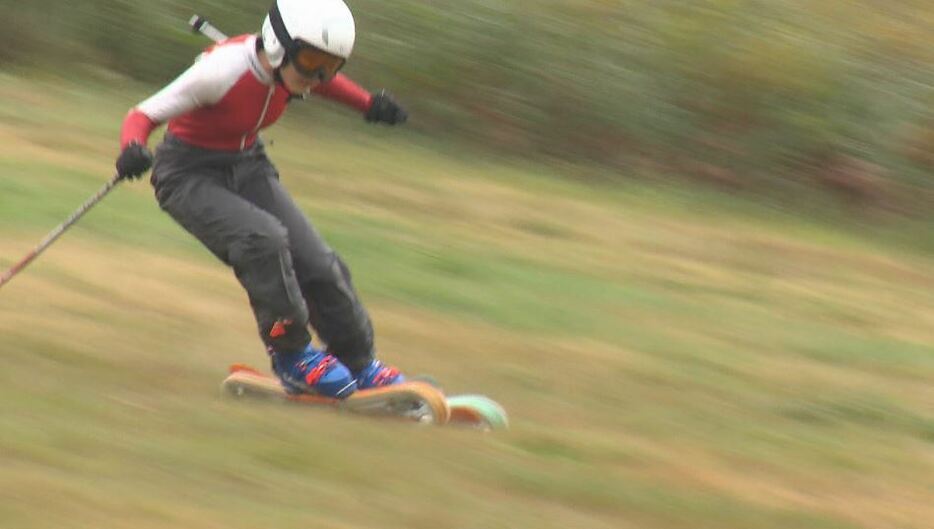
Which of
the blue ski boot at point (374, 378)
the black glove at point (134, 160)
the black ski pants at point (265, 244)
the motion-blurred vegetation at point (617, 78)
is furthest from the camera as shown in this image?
the motion-blurred vegetation at point (617, 78)

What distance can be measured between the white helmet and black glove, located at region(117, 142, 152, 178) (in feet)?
2.08

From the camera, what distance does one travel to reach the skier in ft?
21.3

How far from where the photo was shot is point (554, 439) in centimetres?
683

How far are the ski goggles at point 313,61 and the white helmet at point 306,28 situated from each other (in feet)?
0.06

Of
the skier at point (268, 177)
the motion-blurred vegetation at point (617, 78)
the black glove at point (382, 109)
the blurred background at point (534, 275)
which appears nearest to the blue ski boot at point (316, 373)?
the skier at point (268, 177)

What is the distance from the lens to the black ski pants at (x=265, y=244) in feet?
21.7

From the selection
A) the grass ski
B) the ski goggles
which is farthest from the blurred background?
the ski goggles

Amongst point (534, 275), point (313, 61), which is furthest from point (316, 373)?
point (534, 275)

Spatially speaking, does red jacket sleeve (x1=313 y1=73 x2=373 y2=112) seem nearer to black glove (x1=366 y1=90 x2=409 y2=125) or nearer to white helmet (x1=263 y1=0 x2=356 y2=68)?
black glove (x1=366 y1=90 x2=409 y2=125)

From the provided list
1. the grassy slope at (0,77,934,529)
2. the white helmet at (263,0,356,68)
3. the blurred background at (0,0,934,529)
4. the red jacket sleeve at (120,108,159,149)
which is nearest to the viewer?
the grassy slope at (0,77,934,529)

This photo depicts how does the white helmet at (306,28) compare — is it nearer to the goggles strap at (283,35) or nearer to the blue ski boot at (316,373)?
the goggles strap at (283,35)

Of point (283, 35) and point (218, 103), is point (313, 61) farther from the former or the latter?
point (218, 103)

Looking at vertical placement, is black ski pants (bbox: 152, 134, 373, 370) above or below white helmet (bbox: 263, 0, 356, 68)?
below

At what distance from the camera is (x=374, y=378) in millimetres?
7082
